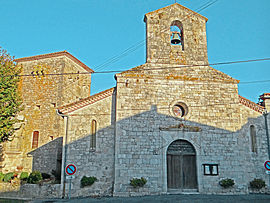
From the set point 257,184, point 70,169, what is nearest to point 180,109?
point 257,184

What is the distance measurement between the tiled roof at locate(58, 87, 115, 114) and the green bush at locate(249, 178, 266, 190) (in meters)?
8.71

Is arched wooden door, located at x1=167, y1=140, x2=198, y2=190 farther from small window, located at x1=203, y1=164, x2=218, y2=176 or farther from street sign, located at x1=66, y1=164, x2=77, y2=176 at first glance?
street sign, located at x1=66, y1=164, x2=77, y2=176

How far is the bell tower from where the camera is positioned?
50.0ft

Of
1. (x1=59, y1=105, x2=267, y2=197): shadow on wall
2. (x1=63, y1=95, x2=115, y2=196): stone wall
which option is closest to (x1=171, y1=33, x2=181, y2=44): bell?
(x1=59, y1=105, x2=267, y2=197): shadow on wall

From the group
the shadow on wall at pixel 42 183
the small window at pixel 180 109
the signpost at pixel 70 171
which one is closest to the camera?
the signpost at pixel 70 171

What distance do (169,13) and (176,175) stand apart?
29.5 feet

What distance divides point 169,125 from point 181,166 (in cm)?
216

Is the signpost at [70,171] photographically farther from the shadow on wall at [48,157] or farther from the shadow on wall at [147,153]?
the shadow on wall at [48,157]

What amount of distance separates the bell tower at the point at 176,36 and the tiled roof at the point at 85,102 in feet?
9.48

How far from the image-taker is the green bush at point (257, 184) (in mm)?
14102

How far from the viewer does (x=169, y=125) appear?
14273mm

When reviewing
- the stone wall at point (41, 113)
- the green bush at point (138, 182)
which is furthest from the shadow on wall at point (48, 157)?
the green bush at point (138, 182)

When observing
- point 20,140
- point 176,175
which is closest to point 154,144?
point 176,175

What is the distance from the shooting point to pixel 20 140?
69.4 ft
